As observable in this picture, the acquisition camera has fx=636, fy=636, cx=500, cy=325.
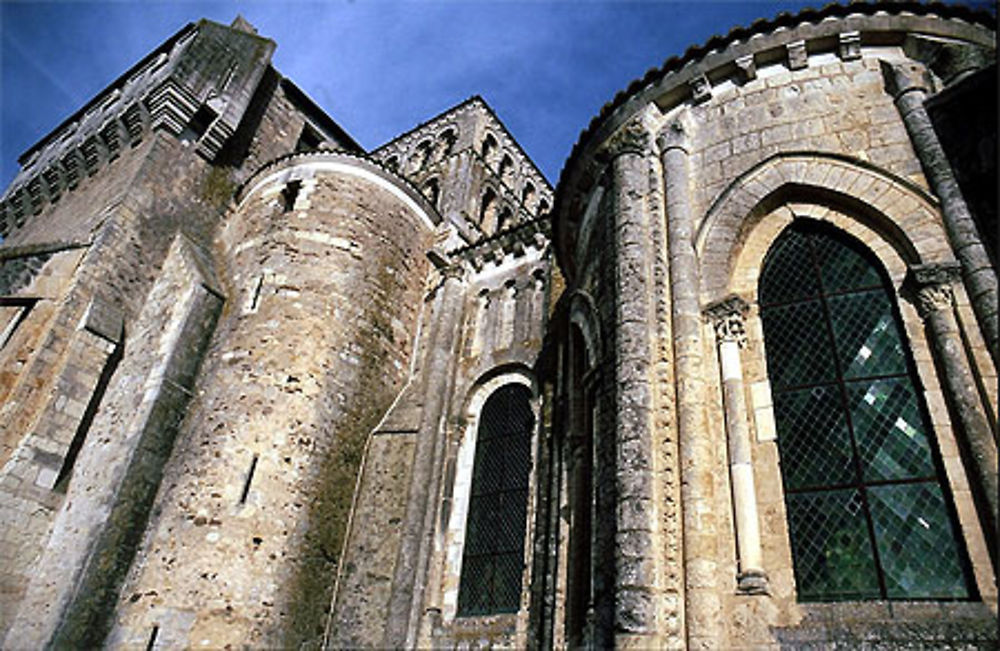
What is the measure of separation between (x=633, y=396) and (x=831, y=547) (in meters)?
1.68

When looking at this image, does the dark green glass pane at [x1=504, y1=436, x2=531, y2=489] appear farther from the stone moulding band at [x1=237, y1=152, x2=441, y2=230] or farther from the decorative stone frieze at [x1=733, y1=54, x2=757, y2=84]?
the stone moulding band at [x1=237, y1=152, x2=441, y2=230]

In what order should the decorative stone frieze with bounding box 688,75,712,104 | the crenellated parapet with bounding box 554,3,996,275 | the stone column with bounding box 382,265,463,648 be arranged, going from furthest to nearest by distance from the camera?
the stone column with bounding box 382,265,463,648
the decorative stone frieze with bounding box 688,75,712,104
the crenellated parapet with bounding box 554,3,996,275

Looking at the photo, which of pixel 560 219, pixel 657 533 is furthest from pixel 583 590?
pixel 560 219

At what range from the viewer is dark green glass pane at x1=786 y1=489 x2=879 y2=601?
4.23 m

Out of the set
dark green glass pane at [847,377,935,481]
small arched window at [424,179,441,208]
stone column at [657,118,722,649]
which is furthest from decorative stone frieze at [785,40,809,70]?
small arched window at [424,179,441,208]

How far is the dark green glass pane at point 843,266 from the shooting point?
5.28m

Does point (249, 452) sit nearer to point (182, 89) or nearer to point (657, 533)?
point (657, 533)

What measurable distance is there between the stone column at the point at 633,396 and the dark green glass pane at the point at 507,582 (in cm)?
468

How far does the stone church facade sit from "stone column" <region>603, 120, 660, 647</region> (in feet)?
0.09

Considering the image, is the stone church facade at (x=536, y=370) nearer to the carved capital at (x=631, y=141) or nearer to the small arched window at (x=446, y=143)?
the carved capital at (x=631, y=141)

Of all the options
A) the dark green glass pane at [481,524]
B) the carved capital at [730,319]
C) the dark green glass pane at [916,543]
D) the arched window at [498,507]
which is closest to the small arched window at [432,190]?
the arched window at [498,507]

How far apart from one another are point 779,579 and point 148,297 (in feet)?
35.5

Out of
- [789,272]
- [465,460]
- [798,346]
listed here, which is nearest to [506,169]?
[465,460]

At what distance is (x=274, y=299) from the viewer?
1091cm
